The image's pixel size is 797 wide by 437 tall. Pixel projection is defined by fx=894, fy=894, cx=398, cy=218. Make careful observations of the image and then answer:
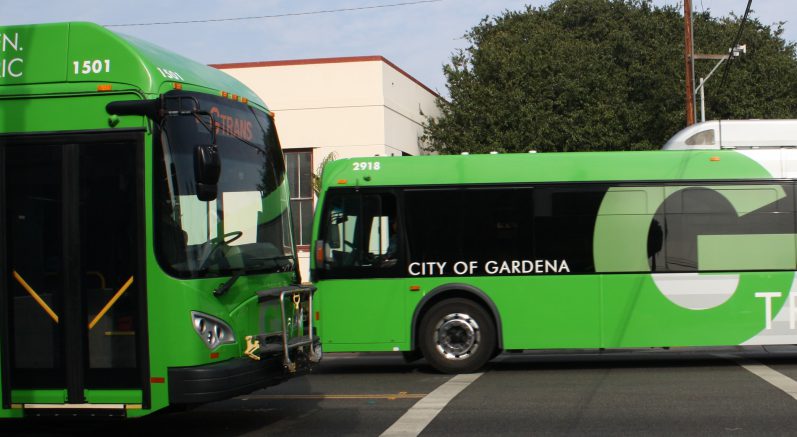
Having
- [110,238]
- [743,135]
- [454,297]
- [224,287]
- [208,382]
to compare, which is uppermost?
[743,135]

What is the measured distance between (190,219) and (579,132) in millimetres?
29007

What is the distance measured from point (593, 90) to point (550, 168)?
24218mm

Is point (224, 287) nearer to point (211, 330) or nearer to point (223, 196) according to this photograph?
point (211, 330)

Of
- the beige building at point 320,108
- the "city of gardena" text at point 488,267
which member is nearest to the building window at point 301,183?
the beige building at point 320,108

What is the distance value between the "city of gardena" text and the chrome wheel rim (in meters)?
0.65

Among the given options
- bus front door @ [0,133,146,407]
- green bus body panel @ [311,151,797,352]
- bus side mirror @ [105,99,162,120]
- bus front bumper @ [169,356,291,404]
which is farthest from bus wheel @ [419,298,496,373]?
bus side mirror @ [105,99,162,120]

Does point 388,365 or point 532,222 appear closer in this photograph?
point 532,222

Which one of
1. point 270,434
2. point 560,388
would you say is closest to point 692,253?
point 560,388

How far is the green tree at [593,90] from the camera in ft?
113

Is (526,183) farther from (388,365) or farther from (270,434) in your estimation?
(270,434)

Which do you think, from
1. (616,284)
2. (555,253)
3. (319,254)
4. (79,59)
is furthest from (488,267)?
(79,59)

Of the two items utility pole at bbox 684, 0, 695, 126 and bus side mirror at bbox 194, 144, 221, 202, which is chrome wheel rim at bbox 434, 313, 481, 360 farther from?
utility pole at bbox 684, 0, 695, 126

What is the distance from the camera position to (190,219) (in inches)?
279

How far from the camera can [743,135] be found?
1266cm
